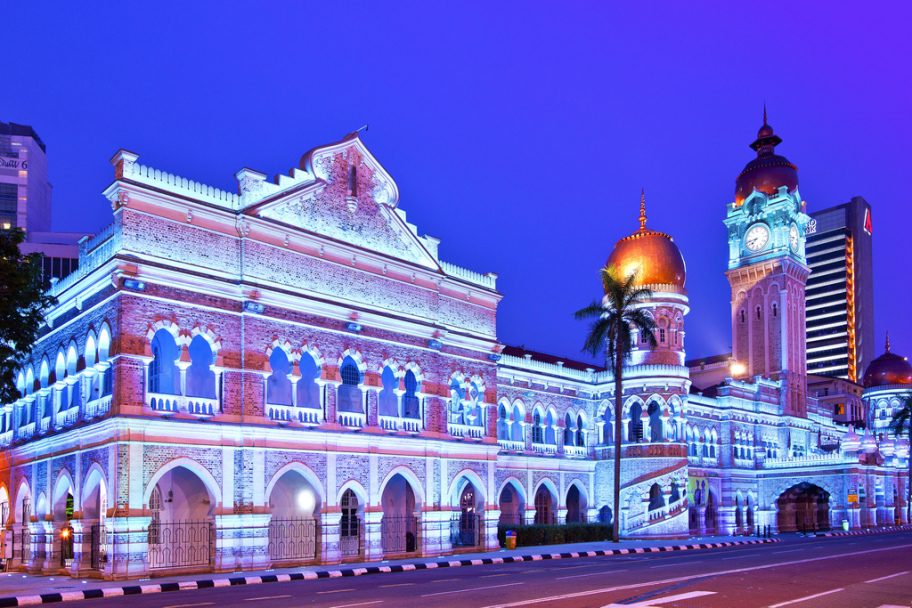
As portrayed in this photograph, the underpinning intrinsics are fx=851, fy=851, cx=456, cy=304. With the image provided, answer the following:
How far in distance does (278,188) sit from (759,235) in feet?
162

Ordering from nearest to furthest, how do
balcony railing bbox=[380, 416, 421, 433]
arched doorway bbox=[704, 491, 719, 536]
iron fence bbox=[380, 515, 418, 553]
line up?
1. balcony railing bbox=[380, 416, 421, 433]
2. iron fence bbox=[380, 515, 418, 553]
3. arched doorway bbox=[704, 491, 719, 536]

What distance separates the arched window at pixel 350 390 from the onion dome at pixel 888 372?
231 feet

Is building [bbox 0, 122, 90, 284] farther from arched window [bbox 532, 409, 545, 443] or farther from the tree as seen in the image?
the tree

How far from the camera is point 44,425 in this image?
27859 millimetres

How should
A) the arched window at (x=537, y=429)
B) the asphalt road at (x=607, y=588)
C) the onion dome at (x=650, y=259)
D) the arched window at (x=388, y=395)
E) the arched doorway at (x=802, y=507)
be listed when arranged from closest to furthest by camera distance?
the asphalt road at (x=607, y=588), the arched window at (x=388, y=395), the arched window at (x=537, y=429), the onion dome at (x=650, y=259), the arched doorway at (x=802, y=507)

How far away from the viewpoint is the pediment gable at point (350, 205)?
92.6ft

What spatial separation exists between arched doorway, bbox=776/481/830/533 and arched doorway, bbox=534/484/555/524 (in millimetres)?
21695

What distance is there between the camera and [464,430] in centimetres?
3372

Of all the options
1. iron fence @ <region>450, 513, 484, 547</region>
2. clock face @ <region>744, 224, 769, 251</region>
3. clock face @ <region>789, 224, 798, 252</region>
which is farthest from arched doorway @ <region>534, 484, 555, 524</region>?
clock face @ <region>789, 224, 798, 252</region>

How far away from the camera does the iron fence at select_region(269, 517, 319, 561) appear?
28.0 metres

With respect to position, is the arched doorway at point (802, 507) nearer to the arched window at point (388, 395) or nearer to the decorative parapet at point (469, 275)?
the decorative parapet at point (469, 275)

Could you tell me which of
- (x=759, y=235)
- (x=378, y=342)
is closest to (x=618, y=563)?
(x=378, y=342)

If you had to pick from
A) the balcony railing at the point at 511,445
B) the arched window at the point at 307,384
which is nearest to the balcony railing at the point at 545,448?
the balcony railing at the point at 511,445

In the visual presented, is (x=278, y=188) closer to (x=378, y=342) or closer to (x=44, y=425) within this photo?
(x=378, y=342)
